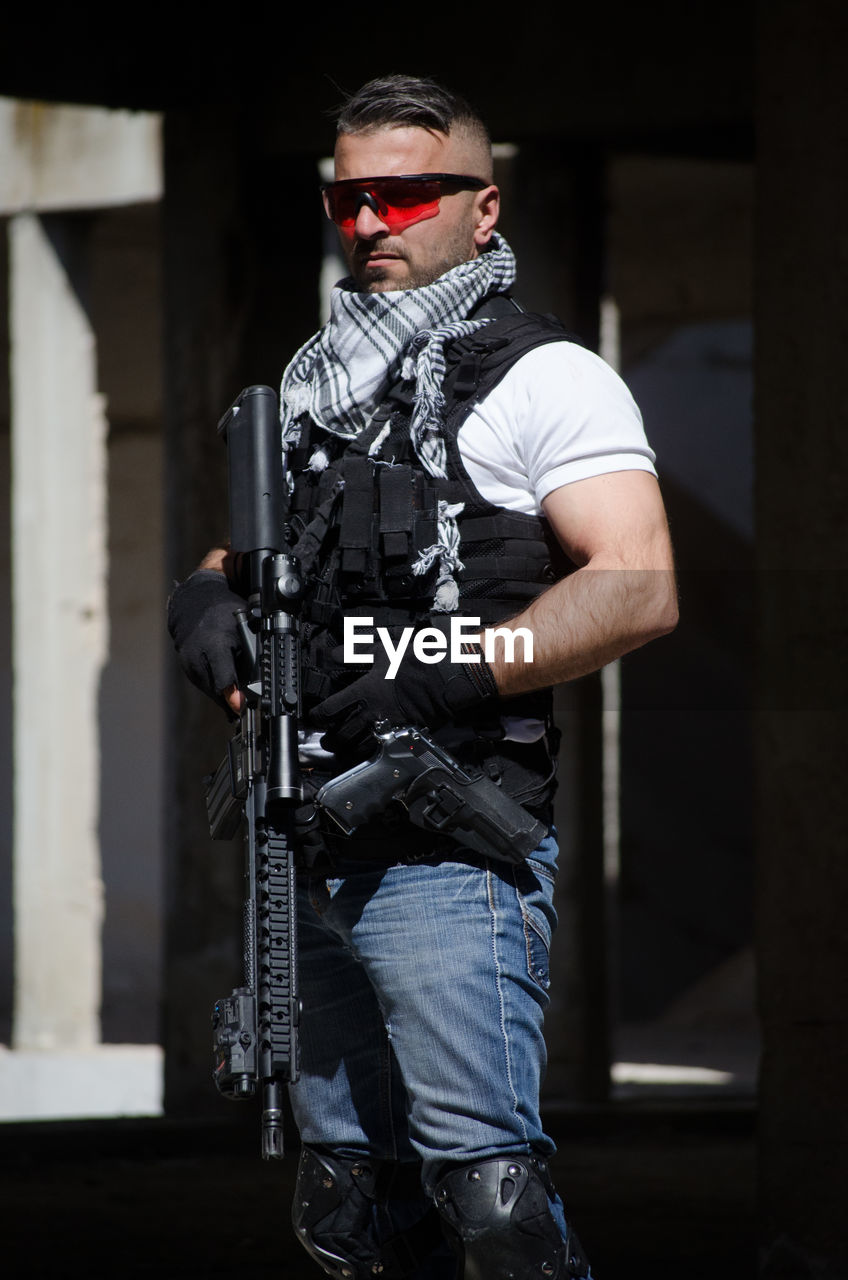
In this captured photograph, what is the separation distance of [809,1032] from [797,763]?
21.2 inches

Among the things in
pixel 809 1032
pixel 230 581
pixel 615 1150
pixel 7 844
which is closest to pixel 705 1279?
pixel 809 1032

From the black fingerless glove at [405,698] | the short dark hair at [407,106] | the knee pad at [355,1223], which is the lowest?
the knee pad at [355,1223]

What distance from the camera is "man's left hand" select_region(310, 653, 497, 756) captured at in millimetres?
2545

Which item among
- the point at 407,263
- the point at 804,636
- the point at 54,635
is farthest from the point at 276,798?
the point at 54,635

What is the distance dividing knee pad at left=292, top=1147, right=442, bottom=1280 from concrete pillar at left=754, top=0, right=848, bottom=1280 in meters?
1.42

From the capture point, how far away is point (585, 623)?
2525mm

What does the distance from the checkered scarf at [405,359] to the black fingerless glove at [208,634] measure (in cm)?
24

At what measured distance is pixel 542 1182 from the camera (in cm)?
252

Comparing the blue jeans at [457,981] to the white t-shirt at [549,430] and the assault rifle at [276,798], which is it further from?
the white t-shirt at [549,430]

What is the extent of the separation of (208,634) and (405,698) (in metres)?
0.33

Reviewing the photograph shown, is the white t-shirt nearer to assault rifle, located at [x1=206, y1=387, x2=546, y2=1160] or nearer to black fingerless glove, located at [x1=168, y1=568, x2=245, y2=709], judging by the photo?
assault rifle, located at [x1=206, y1=387, x2=546, y2=1160]

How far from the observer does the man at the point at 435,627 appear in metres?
2.51

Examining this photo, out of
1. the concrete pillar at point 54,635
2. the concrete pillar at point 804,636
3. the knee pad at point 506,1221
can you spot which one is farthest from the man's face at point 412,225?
the concrete pillar at point 54,635

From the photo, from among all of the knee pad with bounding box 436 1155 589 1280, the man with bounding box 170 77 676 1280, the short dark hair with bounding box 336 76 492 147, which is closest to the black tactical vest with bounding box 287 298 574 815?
the man with bounding box 170 77 676 1280
